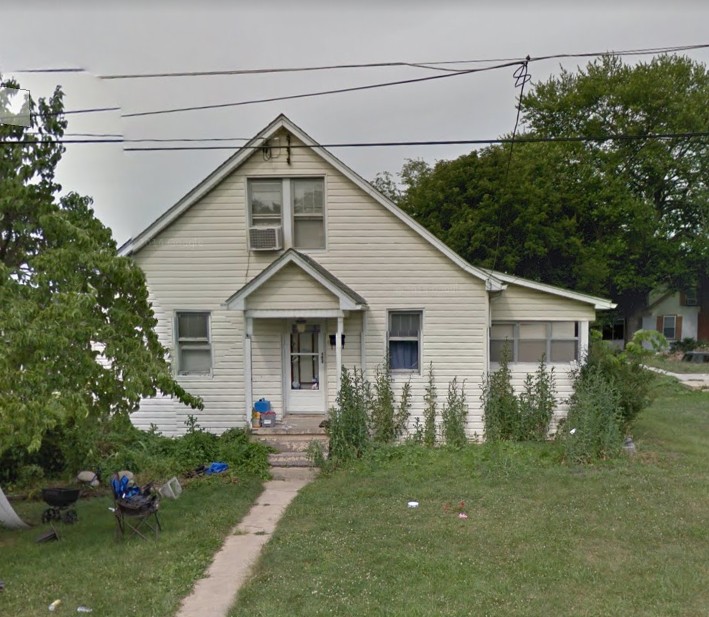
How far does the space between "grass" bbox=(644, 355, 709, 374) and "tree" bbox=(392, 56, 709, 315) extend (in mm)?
4800

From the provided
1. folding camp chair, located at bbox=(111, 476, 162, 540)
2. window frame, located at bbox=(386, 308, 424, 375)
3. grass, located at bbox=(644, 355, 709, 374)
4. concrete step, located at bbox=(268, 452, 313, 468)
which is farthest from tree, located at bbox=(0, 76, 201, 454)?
grass, located at bbox=(644, 355, 709, 374)

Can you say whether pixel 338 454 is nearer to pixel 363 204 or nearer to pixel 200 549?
pixel 200 549

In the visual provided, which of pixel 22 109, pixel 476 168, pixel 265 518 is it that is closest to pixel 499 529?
pixel 265 518

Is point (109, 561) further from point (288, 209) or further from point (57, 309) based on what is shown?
point (288, 209)

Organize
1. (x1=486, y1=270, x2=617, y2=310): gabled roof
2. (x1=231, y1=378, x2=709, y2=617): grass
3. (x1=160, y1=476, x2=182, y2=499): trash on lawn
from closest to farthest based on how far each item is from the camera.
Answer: (x1=231, y1=378, x2=709, y2=617): grass < (x1=160, y1=476, x2=182, y2=499): trash on lawn < (x1=486, y1=270, x2=617, y2=310): gabled roof

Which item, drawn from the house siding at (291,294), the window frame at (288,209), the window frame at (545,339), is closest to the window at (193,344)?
the house siding at (291,294)

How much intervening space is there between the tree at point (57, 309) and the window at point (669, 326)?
40.1 metres

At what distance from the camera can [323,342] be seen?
33.4 feet

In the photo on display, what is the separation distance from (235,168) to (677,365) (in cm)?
2386

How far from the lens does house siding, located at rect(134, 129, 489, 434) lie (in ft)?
32.2

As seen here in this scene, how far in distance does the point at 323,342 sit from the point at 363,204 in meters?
3.00

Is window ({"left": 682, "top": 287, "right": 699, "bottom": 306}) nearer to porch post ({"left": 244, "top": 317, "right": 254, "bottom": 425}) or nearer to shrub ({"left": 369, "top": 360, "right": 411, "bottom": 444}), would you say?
shrub ({"left": 369, "top": 360, "right": 411, "bottom": 444})

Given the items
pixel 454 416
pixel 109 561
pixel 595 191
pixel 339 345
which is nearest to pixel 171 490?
pixel 109 561

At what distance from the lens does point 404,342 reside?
33.0 feet
